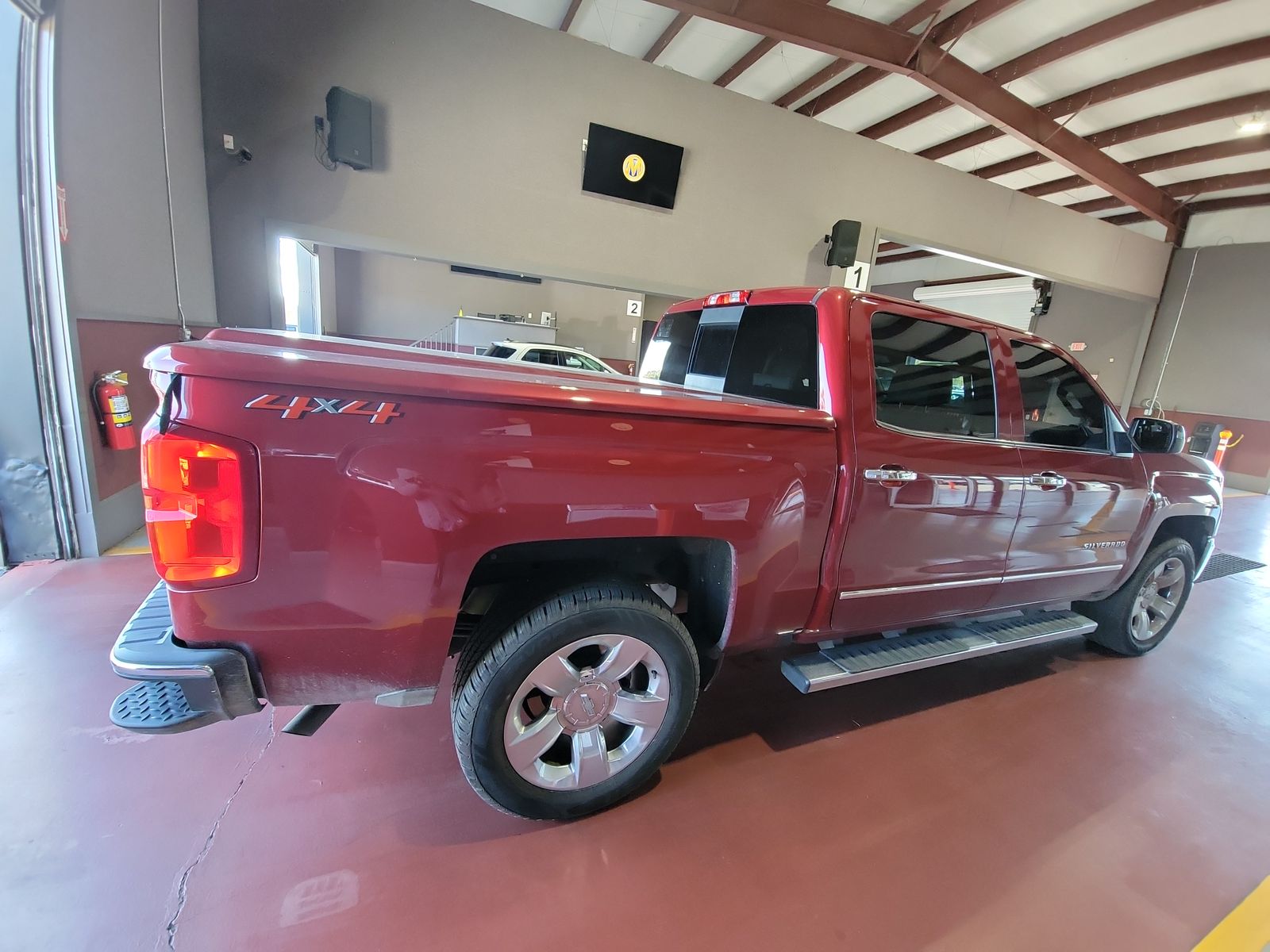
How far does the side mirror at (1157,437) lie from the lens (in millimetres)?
2719

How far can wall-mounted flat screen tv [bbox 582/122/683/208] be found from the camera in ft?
18.6

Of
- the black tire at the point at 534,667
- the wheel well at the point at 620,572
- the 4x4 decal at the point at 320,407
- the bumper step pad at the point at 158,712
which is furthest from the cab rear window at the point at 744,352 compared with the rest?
the bumper step pad at the point at 158,712

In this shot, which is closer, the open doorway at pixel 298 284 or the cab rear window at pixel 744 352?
the cab rear window at pixel 744 352

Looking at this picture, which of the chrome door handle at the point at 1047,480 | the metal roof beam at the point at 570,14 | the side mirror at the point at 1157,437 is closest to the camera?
the chrome door handle at the point at 1047,480

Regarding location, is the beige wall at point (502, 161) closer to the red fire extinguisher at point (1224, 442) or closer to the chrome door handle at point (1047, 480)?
the chrome door handle at point (1047, 480)

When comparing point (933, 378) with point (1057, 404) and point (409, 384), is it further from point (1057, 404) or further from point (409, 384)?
point (409, 384)

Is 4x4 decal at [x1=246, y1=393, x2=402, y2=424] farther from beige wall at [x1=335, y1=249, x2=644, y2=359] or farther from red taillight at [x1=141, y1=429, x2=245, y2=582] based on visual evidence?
beige wall at [x1=335, y1=249, x2=644, y2=359]

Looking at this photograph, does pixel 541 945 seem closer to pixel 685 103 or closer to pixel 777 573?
pixel 777 573

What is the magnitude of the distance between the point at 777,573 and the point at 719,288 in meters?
5.81

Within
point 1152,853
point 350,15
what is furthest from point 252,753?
point 350,15

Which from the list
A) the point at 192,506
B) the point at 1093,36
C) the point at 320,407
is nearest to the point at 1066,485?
the point at 320,407

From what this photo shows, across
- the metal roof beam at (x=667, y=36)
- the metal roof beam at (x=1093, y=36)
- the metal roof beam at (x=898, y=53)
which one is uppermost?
the metal roof beam at (x=667, y=36)

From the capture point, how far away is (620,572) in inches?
70.7

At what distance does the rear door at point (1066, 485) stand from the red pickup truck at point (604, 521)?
0.7 inches
